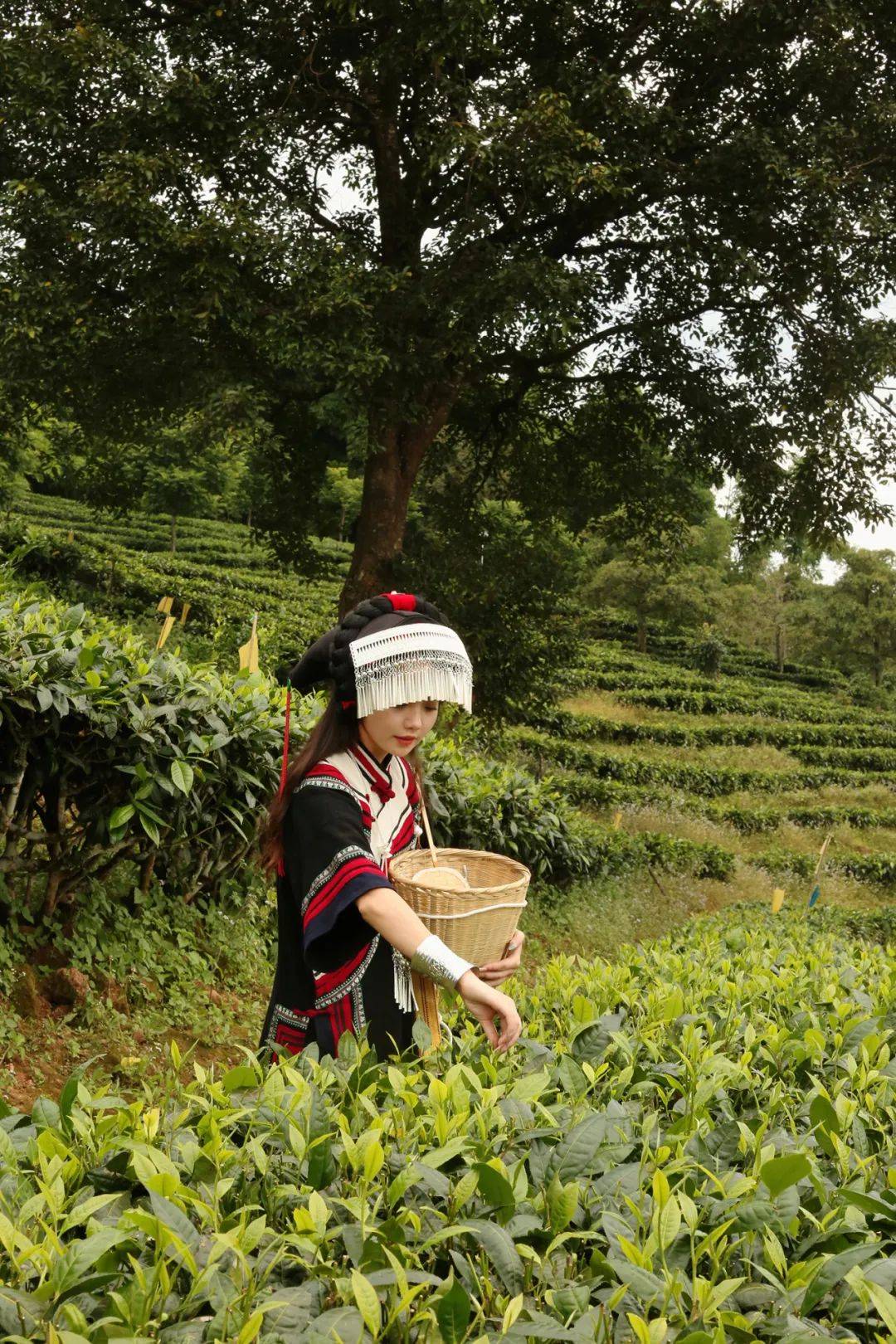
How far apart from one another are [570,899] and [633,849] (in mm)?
2209

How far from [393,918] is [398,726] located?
0.50m

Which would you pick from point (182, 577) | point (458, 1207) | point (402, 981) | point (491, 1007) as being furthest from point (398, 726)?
point (182, 577)

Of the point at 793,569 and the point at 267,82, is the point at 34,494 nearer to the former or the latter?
the point at 267,82

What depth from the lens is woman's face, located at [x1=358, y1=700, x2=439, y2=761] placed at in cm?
258

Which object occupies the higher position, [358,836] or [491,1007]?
[358,836]

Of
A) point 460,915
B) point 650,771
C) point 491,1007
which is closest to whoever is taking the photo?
point 491,1007

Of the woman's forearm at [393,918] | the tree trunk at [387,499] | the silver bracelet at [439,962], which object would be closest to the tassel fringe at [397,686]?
the woman's forearm at [393,918]

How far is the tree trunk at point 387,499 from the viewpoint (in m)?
12.1

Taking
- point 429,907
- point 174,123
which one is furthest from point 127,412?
point 429,907

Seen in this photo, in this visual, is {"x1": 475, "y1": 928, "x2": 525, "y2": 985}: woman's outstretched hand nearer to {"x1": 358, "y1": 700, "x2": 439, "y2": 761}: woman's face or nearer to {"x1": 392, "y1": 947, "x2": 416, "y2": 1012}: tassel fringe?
{"x1": 392, "y1": 947, "x2": 416, "y2": 1012}: tassel fringe

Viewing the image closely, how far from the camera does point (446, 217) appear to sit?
1151cm

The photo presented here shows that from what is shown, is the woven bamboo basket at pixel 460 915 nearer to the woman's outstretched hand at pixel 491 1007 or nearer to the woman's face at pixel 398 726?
the woman's outstretched hand at pixel 491 1007

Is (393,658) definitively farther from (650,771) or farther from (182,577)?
(182,577)

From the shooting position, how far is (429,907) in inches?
92.1
